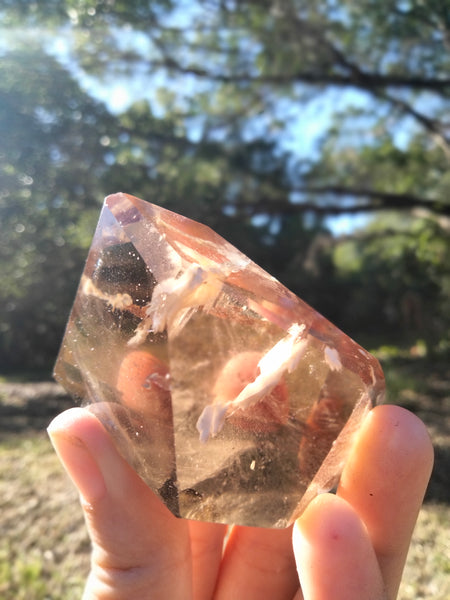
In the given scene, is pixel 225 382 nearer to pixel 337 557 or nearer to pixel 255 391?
pixel 255 391

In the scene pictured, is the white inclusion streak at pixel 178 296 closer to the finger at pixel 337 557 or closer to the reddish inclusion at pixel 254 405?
the reddish inclusion at pixel 254 405

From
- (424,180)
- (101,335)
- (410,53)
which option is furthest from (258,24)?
(101,335)

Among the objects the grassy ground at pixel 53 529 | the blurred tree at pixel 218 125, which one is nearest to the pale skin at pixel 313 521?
the grassy ground at pixel 53 529

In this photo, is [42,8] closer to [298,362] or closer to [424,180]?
[298,362]

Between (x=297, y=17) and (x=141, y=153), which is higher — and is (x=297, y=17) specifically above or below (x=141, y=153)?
above

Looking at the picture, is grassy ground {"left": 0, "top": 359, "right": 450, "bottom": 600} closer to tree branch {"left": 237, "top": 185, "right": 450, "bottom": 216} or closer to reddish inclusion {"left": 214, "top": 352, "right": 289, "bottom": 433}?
reddish inclusion {"left": 214, "top": 352, "right": 289, "bottom": 433}

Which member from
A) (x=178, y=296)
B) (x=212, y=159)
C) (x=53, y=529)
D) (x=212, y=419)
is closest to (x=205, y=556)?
(x=212, y=419)
